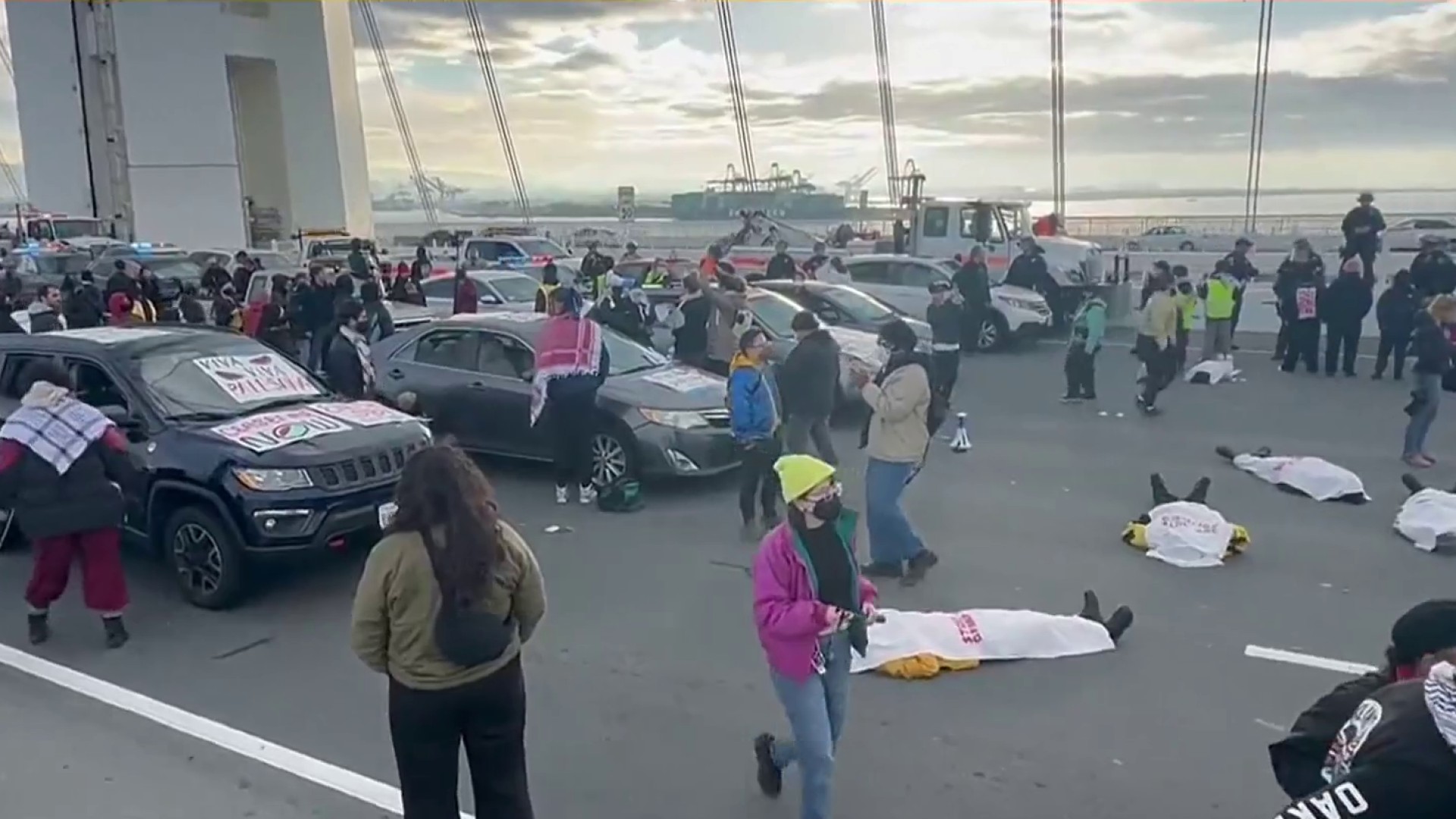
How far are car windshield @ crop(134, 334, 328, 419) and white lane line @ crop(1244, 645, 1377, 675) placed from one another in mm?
6267

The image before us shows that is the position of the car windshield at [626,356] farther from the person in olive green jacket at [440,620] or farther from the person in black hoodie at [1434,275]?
the person in black hoodie at [1434,275]

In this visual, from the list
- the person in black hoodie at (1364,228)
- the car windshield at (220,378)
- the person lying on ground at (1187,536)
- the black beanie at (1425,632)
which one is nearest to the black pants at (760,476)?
the person lying on ground at (1187,536)

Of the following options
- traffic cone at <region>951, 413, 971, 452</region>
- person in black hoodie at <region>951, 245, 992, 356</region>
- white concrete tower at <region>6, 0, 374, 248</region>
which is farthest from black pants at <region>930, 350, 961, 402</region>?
white concrete tower at <region>6, 0, 374, 248</region>

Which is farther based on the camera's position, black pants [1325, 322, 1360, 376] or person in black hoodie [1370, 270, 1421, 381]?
black pants [1325, 322, 1360, 376]

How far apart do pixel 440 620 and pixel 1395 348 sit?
15.7m

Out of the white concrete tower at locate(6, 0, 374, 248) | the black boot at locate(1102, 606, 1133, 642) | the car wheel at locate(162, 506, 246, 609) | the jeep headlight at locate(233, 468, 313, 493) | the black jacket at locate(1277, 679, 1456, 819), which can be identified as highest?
the white concrete tower at locate(6, 0, 374, 248)

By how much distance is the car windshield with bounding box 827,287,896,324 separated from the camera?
14789mm

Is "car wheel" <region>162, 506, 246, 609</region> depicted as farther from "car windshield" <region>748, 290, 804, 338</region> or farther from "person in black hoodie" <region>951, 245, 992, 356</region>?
"person in black hoodie" <region>951, 245, 992, 356</region>

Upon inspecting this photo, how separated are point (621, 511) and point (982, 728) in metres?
4.54

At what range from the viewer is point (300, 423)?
7.09m

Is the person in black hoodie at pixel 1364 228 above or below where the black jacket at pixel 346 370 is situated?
above

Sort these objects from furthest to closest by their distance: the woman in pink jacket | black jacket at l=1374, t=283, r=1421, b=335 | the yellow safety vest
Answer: the yellow safety vest → black jacket at l=1374, t=283, r=1421, b=335 → the woman in pink jacket

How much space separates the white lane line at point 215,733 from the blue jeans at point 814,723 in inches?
56.3

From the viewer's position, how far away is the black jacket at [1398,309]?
14398 mm
